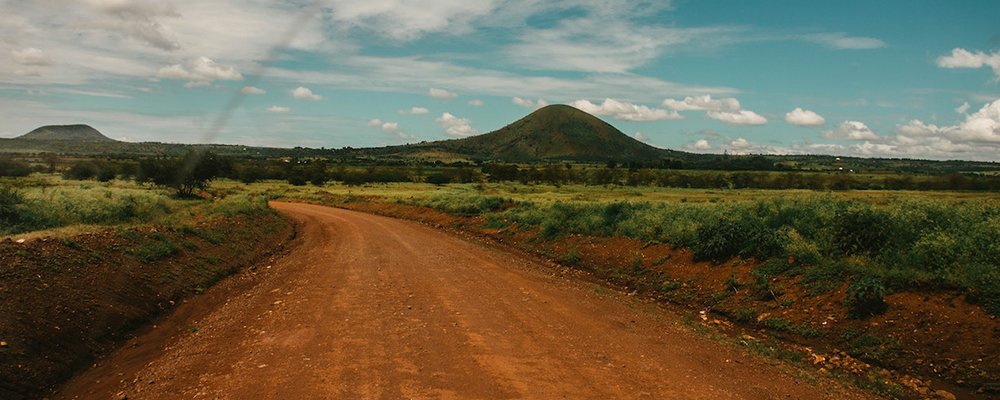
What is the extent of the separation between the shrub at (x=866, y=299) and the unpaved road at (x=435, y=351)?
3.15m

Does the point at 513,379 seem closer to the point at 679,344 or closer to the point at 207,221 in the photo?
the point at 679,344

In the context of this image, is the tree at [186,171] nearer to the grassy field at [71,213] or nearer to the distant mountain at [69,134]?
the grassy field at [71,213]

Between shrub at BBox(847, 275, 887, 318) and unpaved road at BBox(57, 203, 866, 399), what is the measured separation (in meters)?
3.15

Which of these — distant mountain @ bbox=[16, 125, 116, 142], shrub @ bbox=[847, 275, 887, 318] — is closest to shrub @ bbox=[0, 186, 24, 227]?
shrub @ bbox=[847, 275, 887, 318]

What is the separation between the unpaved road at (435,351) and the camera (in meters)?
6.96

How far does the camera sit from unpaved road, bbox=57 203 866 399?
696 cm

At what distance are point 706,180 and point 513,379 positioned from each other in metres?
102

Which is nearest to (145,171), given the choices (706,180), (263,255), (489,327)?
(263,255)

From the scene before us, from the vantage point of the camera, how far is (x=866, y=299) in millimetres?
10492

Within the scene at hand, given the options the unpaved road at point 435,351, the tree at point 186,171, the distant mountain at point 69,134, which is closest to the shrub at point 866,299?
the unpaved road at point 435,351

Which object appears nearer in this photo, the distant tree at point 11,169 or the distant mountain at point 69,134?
the distant tree at point 11,169

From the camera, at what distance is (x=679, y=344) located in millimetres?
9375

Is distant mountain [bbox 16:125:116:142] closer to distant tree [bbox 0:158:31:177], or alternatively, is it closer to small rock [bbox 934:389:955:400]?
distant tree [bbox 0:158:31:177]

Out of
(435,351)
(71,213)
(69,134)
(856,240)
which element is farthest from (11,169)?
(69,134)
